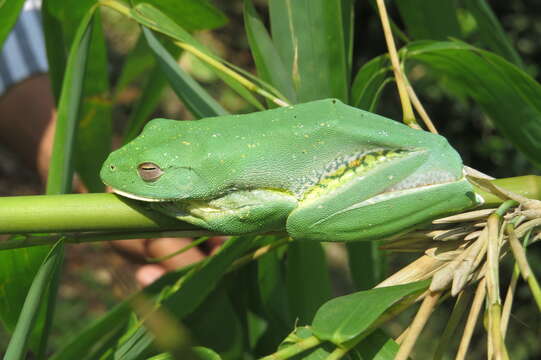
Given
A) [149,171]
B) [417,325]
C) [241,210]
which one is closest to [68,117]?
[149,171]

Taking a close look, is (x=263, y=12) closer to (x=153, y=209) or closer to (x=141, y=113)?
(x=141, y=113)

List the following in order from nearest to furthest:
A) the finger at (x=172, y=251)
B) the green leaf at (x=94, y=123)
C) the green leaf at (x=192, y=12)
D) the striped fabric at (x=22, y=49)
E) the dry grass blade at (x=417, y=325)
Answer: the dry grass blade at (x=417, y=325) < the green leaf at (x=192, y=12) < the green leaf at (x=94, y=123) < the finger at (x=172, y=251) < the striped fabric at (x=22, y=49)

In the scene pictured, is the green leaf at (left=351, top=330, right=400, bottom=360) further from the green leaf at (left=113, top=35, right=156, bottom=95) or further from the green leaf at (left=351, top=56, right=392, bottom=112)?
the green leaf at (left=113, top=35, right=156, bottom=95)

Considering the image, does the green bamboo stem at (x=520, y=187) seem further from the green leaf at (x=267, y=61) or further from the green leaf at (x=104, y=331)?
the green leaf at (x=104, y=331)

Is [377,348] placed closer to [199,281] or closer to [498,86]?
→ [199,281]

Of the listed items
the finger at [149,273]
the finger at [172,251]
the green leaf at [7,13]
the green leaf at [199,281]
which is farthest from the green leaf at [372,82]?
the finger at [149,273]

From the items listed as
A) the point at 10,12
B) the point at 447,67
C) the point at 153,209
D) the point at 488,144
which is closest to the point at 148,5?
the point at 10,12

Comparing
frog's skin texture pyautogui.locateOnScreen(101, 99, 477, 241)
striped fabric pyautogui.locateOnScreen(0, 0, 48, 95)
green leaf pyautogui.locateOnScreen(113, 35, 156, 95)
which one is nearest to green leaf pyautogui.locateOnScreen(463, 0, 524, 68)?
frog's skin texture pyautogui.locateOnScreen(101, 99, 477, 241)
